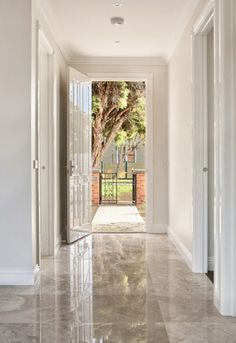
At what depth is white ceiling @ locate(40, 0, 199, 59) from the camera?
4039 millimetres

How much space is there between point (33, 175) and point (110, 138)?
25.1ft

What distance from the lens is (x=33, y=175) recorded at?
3.62m

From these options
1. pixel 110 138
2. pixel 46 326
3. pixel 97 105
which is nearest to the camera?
pixel 46 326

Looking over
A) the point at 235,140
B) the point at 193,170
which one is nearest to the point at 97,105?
the point at 193,170

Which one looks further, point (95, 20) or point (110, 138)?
point (110, 138)

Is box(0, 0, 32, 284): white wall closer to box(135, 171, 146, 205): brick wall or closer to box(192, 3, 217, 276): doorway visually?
box(192, 3, 217, 276): doorway

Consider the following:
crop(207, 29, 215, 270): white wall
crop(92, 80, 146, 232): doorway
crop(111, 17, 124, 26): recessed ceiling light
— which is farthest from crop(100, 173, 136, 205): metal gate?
crop(207, 29, 215, 270): white wall

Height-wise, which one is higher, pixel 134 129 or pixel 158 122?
pixel 134 129

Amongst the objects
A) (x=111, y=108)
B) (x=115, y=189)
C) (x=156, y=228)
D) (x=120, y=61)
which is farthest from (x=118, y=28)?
(x=115, y=189)

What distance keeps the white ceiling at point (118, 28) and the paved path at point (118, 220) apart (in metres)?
2.72

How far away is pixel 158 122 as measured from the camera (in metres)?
6.14

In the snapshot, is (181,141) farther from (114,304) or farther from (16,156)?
(114,304)

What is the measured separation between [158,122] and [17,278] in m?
3.43

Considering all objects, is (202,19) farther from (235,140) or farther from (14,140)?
(14,140)
